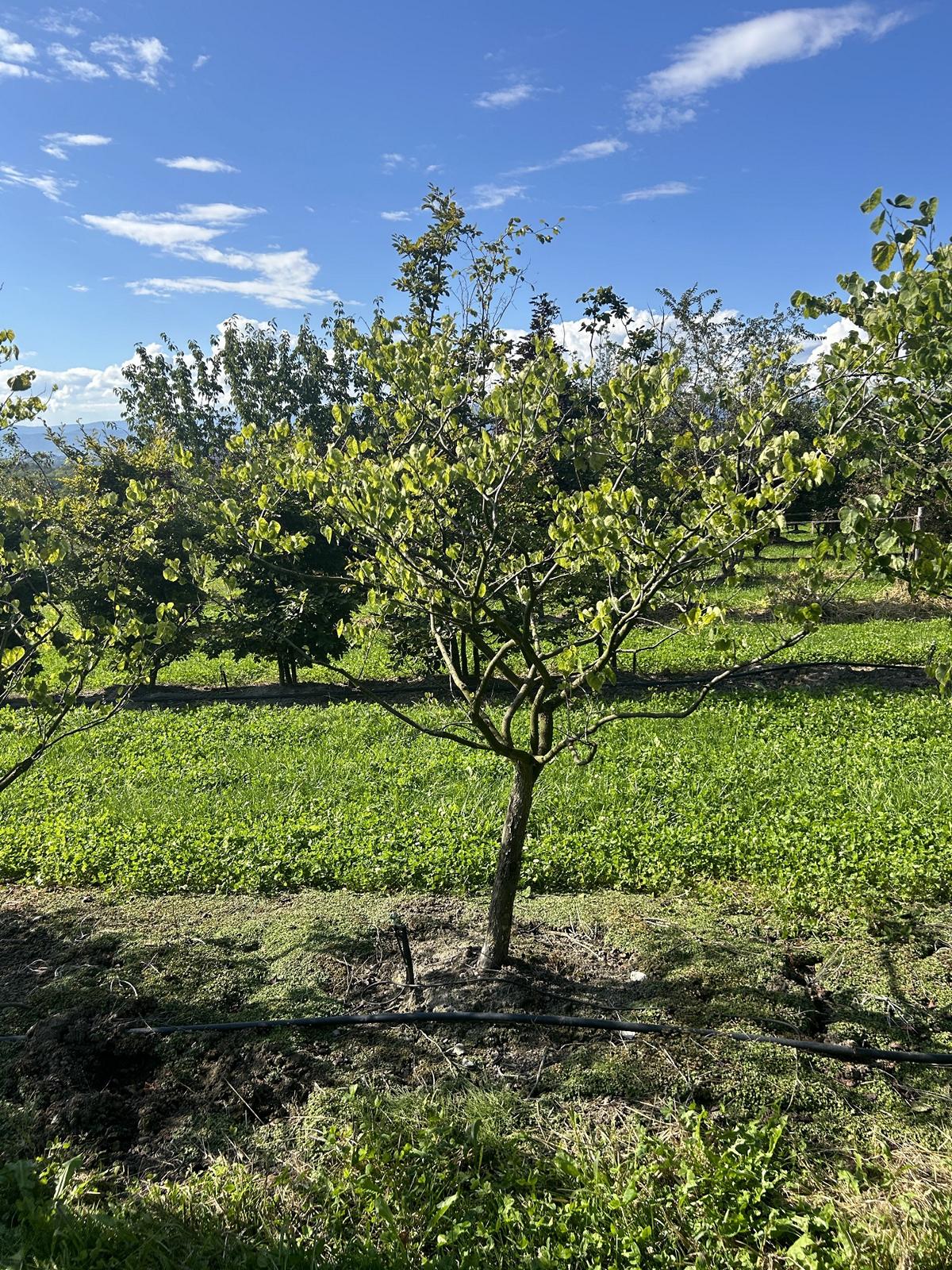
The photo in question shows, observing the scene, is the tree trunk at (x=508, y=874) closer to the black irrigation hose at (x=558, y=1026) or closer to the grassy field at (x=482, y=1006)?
the grassy field at (x=482, y=1006)

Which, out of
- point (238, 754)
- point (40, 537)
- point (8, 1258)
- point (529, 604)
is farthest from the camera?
point (238, 754)

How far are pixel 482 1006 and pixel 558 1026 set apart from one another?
39 centimetres

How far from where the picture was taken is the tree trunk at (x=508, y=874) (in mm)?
4023

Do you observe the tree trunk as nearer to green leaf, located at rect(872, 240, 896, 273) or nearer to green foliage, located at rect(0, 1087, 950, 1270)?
green foliage, located at rect(0, 1087, 950, 1270)

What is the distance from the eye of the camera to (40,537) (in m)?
6.31

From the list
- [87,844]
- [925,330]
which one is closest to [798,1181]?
[925,330]

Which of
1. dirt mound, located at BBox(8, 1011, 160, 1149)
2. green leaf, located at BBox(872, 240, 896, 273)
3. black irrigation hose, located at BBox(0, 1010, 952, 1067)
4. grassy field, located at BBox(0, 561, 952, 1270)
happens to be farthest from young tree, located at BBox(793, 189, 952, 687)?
dirt mound, located at BBox(8, 1011, 160, 1149)

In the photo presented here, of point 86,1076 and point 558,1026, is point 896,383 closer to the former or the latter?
point 558,1026

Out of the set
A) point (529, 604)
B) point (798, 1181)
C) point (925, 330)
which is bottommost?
point (798, 1181)

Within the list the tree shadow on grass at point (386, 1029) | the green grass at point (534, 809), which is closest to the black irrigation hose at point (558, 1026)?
the tree shadow on grass at point (386, 1029)

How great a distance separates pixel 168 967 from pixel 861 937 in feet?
13.3

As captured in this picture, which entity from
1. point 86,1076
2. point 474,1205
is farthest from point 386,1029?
point 86,1076

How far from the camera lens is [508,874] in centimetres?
408

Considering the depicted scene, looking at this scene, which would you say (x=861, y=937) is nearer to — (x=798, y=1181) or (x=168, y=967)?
(x=798, y=1181)
